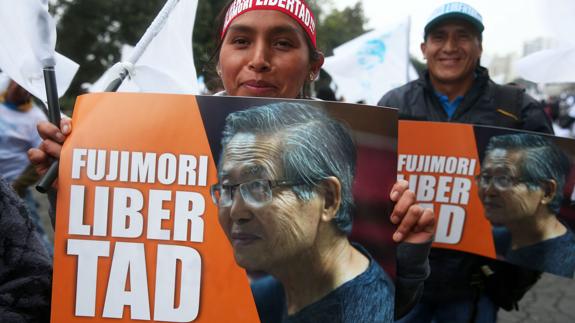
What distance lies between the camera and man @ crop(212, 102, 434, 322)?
1.17 meters

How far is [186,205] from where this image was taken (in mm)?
1193

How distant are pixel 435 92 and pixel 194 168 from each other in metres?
1.55

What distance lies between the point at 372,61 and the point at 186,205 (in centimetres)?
548

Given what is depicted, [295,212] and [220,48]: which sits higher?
[220,48]

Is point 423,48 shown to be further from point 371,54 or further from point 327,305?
point 371,54

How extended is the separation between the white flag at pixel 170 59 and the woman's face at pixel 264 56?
39 centimetres

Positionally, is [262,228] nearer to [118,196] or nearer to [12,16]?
[118,196]

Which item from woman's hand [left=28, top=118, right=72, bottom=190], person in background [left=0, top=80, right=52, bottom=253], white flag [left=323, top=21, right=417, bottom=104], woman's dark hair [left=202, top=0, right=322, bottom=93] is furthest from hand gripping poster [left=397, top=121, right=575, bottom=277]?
white flag [left=323, top=21, right=417, bottom=104]

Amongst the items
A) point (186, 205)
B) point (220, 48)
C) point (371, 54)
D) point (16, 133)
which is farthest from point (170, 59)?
point (371, 54)

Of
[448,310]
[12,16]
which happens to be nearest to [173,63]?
[12,16]

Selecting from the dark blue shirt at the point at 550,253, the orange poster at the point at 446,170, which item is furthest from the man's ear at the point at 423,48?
the dark blue shirt at the point at 550,253

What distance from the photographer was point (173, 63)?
190cm

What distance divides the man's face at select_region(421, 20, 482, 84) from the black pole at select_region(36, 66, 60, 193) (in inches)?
65.2

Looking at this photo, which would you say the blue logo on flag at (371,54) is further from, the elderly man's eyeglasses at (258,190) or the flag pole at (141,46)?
the elderly man's eyeglasses at (258,190)
